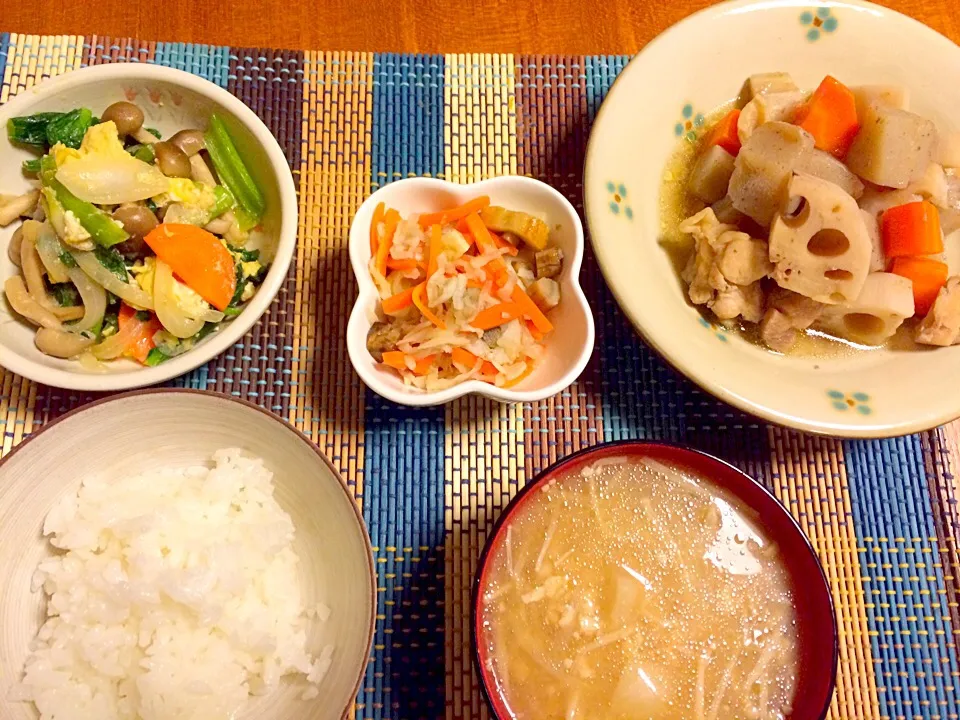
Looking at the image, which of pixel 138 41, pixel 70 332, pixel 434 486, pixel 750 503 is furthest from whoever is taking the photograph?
pixel 138 41

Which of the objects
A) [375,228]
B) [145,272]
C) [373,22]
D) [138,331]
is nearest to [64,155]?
[145,272]

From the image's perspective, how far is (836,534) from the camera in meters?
1.70

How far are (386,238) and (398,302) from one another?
0.15 metres

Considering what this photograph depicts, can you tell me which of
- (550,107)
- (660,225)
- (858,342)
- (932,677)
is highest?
(550,107)

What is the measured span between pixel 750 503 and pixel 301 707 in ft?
3.21

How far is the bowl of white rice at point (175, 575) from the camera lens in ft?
4.44

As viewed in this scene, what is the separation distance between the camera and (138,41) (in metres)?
1.89

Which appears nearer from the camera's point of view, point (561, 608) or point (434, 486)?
point (561, 608)

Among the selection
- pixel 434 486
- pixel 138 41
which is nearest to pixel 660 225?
pixel 434 486

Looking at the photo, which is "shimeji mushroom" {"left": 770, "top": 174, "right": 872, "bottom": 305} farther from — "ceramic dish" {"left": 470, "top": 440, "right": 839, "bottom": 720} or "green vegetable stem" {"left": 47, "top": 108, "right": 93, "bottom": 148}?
"green vegetable stem" {"left": 47, "top": 108, "right": 93, "bottom": 148}

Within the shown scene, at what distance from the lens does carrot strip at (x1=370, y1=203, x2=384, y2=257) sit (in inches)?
63.3

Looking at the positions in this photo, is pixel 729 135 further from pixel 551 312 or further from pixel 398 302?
pixel 398 302

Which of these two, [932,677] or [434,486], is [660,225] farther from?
[932,677]

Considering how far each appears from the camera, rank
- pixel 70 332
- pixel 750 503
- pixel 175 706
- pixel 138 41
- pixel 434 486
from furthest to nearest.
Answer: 1. pixel 138 41
2. pixel 434 486
3. pixel 70 332
4. pixel 750 503
5. pixel 175 706
